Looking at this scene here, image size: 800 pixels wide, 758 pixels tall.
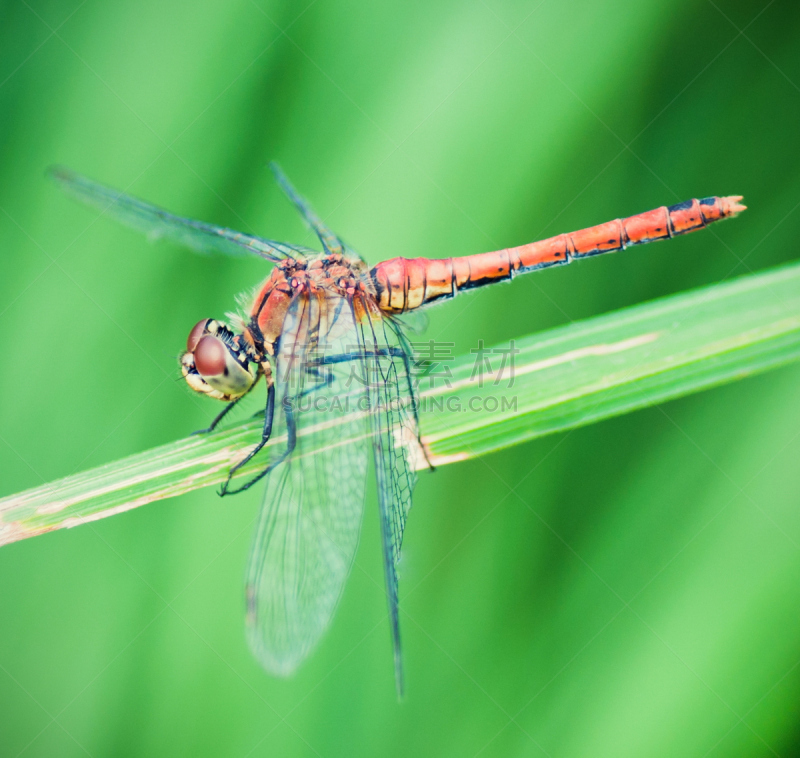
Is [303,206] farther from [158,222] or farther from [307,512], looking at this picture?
[307,512]

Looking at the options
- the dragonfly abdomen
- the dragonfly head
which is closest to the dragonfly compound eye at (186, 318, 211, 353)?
the dragonfly head

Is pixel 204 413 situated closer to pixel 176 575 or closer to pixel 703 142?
pixel 176 575

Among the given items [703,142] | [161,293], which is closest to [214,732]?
[161,293]

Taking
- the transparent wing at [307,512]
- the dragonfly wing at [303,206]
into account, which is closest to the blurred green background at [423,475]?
the dragonfly wing at [303,206]

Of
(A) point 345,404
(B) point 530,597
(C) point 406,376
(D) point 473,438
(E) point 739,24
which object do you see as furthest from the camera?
(E) point 739,24

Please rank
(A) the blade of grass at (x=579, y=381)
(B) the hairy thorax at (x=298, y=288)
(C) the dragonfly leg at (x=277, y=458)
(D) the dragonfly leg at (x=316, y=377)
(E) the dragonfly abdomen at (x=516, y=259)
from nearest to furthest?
(A) the blade of grass at (x=579, y=381), (C) the dragonfly leg at (x=277, y=458), (D) the dragonfly leg at (x=316, y=377), (B) the hairy thorax at (x=298, y=288), (E) the dragonfly abdomen at (x=516, y=259)

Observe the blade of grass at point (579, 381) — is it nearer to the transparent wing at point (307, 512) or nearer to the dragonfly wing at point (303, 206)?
the transparent wing at point (307, 512)

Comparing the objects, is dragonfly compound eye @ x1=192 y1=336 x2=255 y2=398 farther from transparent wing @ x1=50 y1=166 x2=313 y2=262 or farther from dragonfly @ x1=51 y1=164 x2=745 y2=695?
transparent wing @ x1=50 y1=166 x2=313 y2=262
